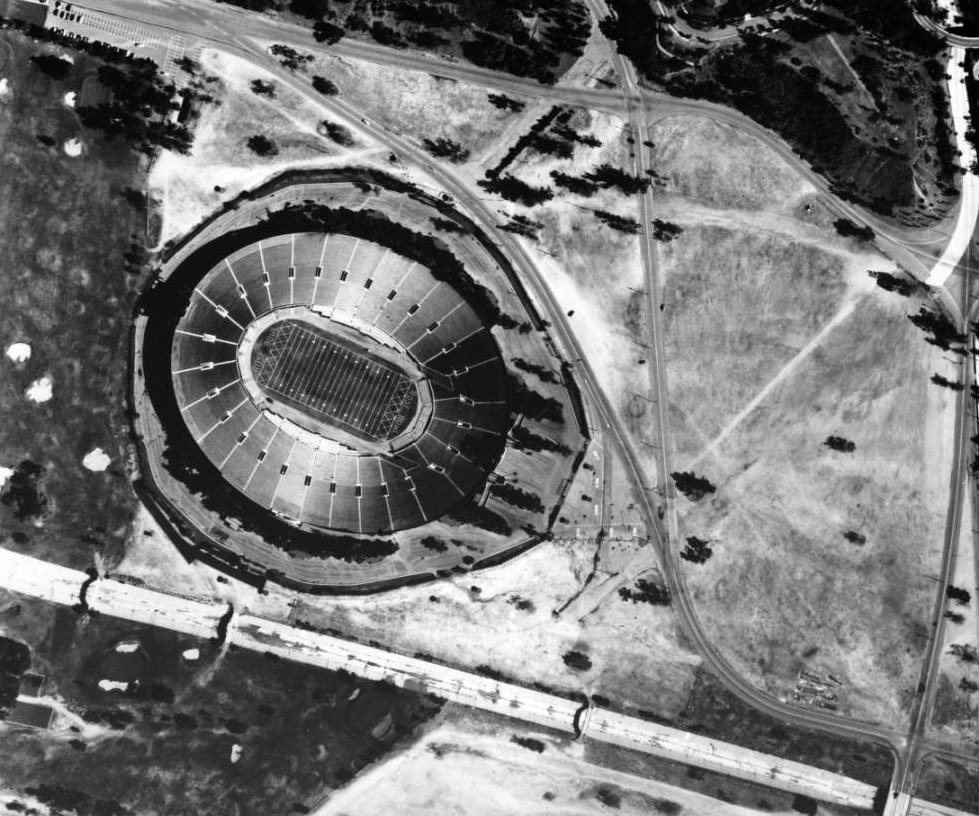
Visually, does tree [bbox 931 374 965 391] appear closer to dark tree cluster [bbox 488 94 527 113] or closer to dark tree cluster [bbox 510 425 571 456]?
dark tree cluster [bbox 510 425 571 456]

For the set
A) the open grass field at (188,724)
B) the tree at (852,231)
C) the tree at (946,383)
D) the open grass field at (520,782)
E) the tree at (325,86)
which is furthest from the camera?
the tree at (946,383)

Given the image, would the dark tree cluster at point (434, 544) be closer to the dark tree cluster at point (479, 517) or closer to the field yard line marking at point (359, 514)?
the dark tree cluster at point (479, 517)

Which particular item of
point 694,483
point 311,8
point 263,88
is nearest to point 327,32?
point 311,8

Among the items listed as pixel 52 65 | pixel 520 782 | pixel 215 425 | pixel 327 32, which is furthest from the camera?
pixel 327 32

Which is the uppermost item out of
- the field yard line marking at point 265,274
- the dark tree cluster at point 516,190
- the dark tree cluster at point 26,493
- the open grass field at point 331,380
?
the dark tree cluster at point 516,190

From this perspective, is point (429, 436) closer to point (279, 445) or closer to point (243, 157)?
point (279, 445)

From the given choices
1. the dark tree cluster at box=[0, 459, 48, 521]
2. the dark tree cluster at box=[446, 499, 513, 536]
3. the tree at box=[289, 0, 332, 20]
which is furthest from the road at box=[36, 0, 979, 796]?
the dark tree cluster at box=[0, 459, 48, 521]

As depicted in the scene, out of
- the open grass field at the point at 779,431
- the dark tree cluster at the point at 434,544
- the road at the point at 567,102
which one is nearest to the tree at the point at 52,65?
the road at the point at 567,102

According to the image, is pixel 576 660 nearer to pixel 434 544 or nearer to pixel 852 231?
pixel 434 544
